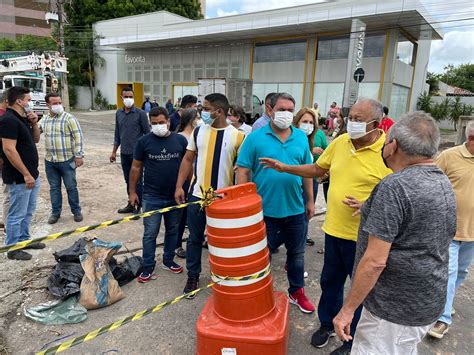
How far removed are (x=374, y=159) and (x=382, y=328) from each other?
107cm

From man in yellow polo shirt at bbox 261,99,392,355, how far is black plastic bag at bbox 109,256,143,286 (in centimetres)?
190

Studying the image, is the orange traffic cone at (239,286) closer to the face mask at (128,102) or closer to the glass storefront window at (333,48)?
the face mask at (128,102)

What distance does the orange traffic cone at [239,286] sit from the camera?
7.40ft

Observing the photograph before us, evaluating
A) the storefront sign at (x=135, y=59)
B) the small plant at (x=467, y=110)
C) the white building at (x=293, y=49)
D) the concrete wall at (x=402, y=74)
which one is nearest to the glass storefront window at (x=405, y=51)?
the white building at (x=293, y=49)

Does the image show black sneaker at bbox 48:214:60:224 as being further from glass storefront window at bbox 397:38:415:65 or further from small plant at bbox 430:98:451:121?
small plant at bbox 430:98:451:121

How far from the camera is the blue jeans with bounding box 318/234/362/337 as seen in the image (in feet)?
8.04

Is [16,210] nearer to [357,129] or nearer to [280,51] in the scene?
[357,129]

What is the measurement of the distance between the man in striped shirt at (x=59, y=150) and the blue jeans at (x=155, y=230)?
2.09 m

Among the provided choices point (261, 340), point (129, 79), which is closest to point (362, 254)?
point (261, 340)

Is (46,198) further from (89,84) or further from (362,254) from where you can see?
(89,84)

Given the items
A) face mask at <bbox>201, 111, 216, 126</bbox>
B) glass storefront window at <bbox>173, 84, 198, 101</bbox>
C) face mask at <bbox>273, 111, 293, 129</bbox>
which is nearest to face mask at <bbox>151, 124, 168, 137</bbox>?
face mask at <bbox>201, 111, 216, 126</bbox>

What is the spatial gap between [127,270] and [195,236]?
85 centimetres

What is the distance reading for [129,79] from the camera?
3136 centimetres

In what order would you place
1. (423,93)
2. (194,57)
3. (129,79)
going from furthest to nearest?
(129,79), (194,57), (423,93)
